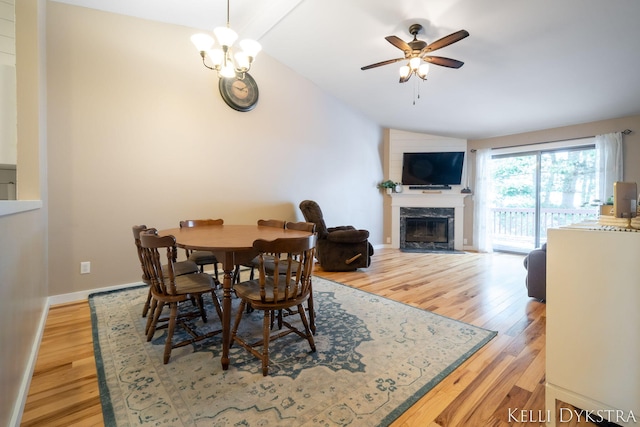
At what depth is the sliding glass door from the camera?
4.68m

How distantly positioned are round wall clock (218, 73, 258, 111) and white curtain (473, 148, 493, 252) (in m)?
4.59

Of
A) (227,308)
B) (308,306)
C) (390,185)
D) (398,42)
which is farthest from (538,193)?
(227,308)

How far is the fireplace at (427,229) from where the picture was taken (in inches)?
231

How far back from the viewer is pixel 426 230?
6.02 meters

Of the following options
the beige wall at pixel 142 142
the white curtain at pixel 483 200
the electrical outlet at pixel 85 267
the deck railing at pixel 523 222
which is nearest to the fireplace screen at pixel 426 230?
the white curtain at pixel 483 200

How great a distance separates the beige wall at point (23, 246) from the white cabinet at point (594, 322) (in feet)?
7.76

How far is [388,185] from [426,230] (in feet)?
4.37

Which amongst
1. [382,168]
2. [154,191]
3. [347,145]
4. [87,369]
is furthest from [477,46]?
[87,369]

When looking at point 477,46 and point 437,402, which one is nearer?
point 437,402

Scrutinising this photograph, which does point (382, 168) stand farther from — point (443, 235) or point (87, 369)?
point (87, 369)

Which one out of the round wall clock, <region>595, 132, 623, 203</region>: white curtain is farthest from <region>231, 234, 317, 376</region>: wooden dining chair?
<region>595, 132, 623, 203</region>: white curtain

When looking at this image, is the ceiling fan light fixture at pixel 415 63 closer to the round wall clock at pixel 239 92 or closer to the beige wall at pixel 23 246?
the round wall clock at pixel 239 92

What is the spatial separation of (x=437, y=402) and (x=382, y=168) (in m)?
5.06

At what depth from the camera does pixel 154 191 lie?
319 centimetres
